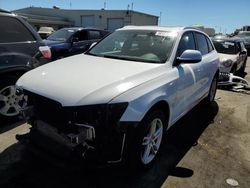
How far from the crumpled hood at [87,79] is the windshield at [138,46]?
268 millimetres

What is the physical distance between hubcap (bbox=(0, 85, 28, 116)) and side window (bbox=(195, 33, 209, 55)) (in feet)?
11.0

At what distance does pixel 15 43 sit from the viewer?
4.52 metres

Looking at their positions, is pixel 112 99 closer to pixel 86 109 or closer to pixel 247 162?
pixel 86 109

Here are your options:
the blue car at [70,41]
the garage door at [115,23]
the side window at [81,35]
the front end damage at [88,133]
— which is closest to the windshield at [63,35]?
the blue car at [70,41]

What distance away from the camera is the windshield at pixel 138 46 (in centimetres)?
386

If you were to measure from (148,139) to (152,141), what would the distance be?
17 centimetres

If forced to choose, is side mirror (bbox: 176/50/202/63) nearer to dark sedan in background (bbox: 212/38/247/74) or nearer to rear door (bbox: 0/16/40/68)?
rear door (bbox: 0/16/40/68)

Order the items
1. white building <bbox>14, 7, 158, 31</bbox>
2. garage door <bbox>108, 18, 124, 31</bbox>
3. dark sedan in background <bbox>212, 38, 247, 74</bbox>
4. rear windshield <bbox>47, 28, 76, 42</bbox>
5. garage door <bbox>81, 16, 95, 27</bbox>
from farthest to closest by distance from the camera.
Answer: garage door <bbox>81, 16, 95, 27</bbox> < garage door <bbox>108, 18, 124, 31</bbox> < white building <bbox>14, 7, 158, 31</bbox> < rear windshield <bbox>47, 28, 76, 42</bbox> < dark sedan in background <bbox>212, 38, 247, 74</bbox>

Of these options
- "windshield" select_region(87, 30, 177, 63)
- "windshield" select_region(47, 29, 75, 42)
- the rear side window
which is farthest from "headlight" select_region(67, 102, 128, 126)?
"windshield" select_region(47, 29, 75, 42)

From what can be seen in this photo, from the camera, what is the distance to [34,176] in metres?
3.08

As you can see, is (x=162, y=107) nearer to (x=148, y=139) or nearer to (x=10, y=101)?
(x=148, y=139)

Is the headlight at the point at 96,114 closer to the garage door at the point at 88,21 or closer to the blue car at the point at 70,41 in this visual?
the blue car at the point at 70,41

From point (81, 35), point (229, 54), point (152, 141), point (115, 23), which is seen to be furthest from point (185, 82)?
point (115, 23)

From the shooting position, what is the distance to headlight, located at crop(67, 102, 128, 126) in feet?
8.38
